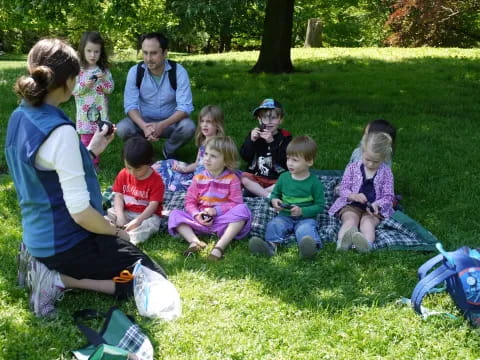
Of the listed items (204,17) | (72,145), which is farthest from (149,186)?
(204,17)

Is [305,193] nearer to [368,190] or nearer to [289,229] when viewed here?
[289,229]

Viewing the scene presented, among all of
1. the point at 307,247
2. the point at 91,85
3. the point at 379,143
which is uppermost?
the point at 91,85

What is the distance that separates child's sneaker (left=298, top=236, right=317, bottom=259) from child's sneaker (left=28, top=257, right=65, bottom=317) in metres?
1.78

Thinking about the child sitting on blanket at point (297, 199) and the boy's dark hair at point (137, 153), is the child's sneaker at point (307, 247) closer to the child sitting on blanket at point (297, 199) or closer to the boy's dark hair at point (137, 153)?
the child sitting on blanket at point (297, 199)

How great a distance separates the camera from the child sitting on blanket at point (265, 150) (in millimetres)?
5344

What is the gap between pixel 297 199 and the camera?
4652 mm

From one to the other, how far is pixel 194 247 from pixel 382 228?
164cm

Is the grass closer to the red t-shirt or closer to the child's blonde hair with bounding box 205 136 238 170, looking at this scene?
the red t-shirt

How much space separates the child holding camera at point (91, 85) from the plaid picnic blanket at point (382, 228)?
155 cm

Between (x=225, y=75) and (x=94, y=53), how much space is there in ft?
18.4

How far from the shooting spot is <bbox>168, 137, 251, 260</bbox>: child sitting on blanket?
14.3 feet

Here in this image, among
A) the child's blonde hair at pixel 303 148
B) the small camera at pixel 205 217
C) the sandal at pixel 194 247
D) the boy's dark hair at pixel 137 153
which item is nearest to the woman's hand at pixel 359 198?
the child's blonde hair at pixel 303 148

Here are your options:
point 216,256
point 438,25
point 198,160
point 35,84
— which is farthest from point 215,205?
point 438,25

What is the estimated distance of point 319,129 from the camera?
765 centimetres
